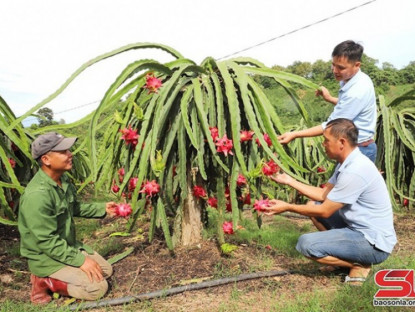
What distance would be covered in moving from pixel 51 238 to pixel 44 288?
380 mm

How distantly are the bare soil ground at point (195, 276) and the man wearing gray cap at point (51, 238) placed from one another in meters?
0.13

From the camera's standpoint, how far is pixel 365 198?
7.20 ft

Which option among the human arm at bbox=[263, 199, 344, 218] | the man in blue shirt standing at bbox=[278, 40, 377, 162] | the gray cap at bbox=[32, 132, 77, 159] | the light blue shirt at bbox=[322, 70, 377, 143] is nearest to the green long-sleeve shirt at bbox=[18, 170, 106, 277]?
the gray cap at bbox=[32, 132, 77, 159]

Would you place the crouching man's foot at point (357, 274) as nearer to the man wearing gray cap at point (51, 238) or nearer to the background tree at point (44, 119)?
the man wearing gray cap at point (51, 238)

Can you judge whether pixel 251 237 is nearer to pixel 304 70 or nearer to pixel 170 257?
pixel 170 257

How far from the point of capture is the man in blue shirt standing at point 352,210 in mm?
2146

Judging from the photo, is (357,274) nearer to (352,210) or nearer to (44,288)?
(352,210)

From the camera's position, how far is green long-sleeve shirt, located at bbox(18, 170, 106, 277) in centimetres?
208

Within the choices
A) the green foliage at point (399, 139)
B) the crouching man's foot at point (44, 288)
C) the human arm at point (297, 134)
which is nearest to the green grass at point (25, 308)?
the crouching man's foot at point (44, 288)

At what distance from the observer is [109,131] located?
268 cm

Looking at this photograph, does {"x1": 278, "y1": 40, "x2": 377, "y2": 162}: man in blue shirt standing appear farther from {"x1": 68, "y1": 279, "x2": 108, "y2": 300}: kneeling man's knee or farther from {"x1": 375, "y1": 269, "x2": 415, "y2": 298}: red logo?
{"x1": 68, "y1": 279, "x2": 108, "y2": 300}: kneeling man's knee

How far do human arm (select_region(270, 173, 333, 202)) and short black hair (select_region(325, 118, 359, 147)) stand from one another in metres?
0.40

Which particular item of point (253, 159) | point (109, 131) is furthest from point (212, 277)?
point (109, 131)

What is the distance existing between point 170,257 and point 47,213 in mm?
960
